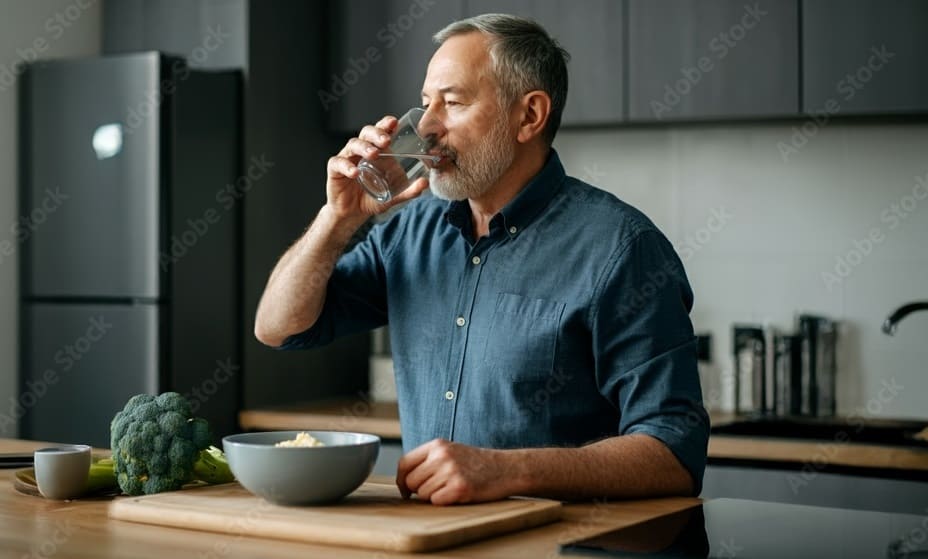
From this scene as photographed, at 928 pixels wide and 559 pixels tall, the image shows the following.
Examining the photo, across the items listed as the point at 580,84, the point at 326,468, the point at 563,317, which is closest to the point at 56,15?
the point at 580,84

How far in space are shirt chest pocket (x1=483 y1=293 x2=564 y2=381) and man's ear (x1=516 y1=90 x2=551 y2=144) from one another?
0.30 meters

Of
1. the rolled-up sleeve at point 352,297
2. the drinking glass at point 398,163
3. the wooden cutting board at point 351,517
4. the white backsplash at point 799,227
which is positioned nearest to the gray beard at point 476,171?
the drinking glass at point 398,163

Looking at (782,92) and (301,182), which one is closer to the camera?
(782,92)

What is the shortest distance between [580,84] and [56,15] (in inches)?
65.9

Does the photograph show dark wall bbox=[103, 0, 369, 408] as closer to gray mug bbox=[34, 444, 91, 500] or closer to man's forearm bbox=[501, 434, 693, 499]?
gray mug bbox=[34, 444, 91, 500]

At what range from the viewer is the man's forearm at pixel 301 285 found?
2072 mm

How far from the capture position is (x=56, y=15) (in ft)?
13.1

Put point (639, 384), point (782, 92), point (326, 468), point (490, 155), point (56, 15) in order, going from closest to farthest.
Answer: point (326, 468), point (639, 384), point (490, 155), point (782, 92), point (56, 15)

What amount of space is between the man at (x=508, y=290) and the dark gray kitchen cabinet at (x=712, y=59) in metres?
1.32

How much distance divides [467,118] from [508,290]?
0.94 ft

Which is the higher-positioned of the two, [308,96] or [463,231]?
[308,96]

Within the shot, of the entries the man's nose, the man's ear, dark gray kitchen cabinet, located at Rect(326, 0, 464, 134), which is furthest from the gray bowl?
dark gray kitchen cabinet, located at Rect(326, 0, 464, 134)

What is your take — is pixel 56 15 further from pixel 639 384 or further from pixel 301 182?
pixel 639 384

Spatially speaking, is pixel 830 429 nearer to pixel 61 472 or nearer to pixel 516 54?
pixel 516 54
